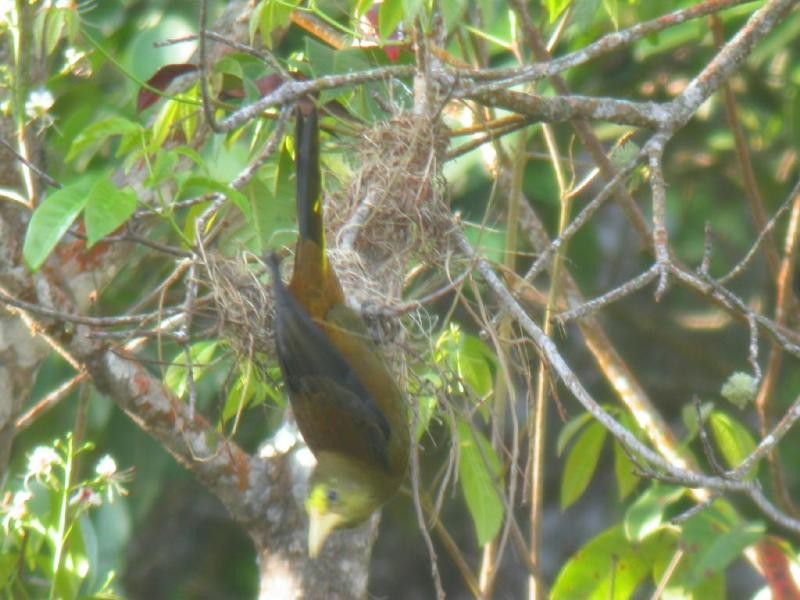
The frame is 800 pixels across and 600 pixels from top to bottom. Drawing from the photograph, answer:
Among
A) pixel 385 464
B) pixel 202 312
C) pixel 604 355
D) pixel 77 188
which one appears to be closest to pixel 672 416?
pixel 604 355

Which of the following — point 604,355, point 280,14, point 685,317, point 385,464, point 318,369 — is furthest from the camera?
point 685,317

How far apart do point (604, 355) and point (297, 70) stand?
1405 mm

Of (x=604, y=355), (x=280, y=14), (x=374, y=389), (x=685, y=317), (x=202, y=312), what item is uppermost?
(x=280, y=14)

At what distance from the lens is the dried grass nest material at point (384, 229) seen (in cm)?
292

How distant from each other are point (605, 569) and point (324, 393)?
848mm

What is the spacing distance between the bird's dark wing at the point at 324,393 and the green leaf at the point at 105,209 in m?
0.61

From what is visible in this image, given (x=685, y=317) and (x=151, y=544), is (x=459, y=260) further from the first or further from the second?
(x=151, y=544)

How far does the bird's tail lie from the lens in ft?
9.38

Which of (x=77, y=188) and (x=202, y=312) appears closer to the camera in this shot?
(x=77, y=188)

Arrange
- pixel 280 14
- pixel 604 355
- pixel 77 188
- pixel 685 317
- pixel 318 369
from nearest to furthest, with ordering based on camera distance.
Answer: pixel 77 188 → pixel 280 14 → pixel 318 369 → pixel 604 355 → pixel 685 317

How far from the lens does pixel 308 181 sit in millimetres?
2924

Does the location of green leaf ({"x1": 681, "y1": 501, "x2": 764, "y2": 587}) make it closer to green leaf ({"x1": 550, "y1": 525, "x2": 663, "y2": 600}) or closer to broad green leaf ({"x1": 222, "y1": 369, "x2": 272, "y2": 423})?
green leaf ({"x1": 550, "y1": 525, "x2": 663, "y2": 600})

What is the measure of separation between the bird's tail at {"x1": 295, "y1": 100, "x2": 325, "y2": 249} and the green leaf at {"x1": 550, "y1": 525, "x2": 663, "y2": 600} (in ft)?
3.42

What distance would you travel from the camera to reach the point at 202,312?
110 inches
